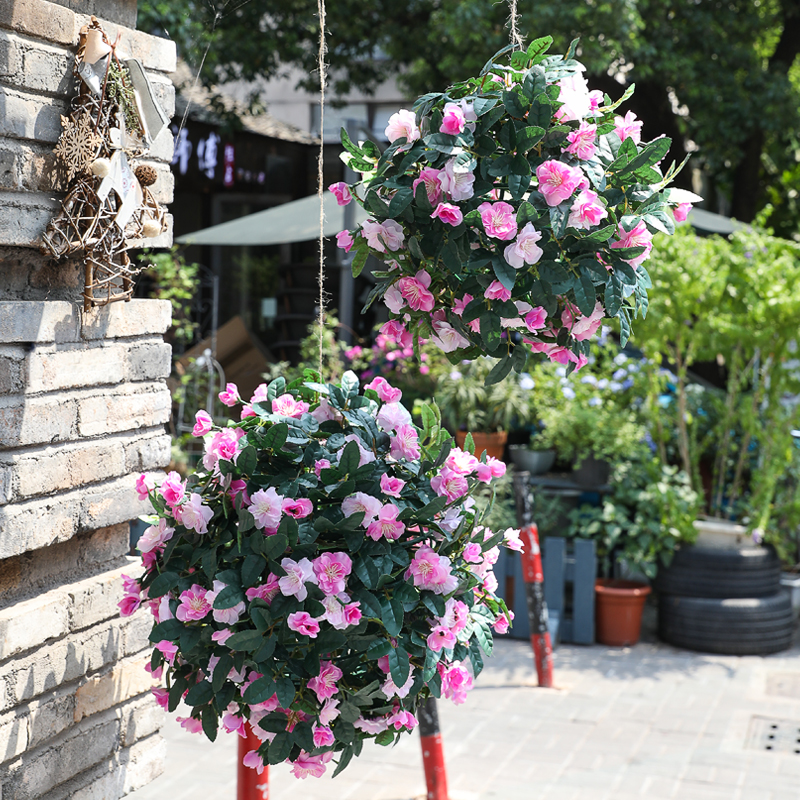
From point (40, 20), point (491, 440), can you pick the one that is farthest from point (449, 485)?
point (491, 440)

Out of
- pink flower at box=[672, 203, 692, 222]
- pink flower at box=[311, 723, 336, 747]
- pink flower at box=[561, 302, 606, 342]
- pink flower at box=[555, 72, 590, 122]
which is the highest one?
pink flower at box=[555, 72, 590, 122]

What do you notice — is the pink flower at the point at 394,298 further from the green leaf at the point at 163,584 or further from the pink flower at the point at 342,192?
the green leaf at the point at 163,584

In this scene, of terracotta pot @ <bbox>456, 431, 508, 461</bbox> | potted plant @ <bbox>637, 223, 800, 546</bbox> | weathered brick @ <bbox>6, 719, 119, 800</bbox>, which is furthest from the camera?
terracotta pot @ <bbox>456, 431, 508, 461</bbox>

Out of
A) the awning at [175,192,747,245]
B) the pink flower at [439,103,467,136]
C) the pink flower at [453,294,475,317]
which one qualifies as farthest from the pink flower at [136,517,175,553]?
the awning at [175,192,747,245]

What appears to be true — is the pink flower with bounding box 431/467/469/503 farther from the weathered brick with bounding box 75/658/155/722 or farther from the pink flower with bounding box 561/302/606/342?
the weathered brick with bounding box 75/658/155/722

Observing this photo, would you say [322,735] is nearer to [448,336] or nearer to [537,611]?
[448,336]

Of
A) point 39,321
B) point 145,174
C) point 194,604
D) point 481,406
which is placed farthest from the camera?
point 481,406

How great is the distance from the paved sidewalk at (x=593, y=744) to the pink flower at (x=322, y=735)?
2.11 m

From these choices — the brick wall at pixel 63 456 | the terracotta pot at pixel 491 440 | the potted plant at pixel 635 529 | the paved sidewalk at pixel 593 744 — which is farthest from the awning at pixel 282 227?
the brick wall at pixel 63 456

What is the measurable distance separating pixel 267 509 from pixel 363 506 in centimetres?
17

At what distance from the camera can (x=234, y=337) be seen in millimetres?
9539

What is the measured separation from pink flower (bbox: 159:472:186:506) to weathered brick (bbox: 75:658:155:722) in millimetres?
591

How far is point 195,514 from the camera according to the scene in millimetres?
1735

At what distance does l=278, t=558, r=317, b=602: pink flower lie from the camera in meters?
1.63
